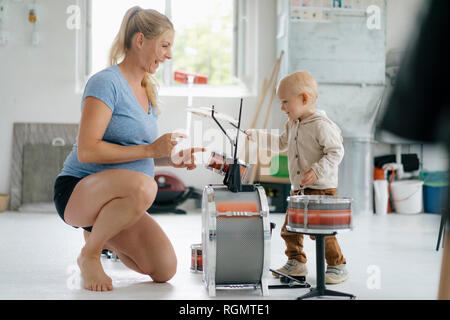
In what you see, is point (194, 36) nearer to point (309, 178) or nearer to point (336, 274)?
point (309, 178)

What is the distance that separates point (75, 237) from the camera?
391cm

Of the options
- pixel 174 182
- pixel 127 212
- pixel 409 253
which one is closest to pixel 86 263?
pixel 127 212

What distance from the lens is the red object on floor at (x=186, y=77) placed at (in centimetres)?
634

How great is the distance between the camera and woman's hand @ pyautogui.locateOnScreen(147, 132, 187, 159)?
2.15 m

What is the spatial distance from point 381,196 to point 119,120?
431 centimetres

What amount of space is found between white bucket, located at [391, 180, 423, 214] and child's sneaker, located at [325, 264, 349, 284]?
12.2ft

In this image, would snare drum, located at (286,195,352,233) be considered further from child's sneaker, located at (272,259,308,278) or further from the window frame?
the window frame

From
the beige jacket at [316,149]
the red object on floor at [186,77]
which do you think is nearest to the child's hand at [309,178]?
the beige jacket at [316,149]

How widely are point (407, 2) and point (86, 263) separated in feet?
17.5

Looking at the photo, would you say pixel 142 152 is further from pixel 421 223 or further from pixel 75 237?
pixel 421 223

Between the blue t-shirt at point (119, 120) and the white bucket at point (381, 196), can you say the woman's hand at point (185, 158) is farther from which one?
the white bucket at point (381, 196)

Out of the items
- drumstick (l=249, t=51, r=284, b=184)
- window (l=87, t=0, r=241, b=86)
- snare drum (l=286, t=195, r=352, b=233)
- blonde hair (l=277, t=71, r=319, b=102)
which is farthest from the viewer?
window (l=87, t=0, r=241, b=86)

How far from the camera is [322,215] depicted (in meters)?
2.07

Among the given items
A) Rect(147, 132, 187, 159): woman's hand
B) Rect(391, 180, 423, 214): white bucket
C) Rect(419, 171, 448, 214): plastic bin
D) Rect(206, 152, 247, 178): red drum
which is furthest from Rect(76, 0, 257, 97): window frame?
Rect(147, 132, 187, 159): woman's hand
